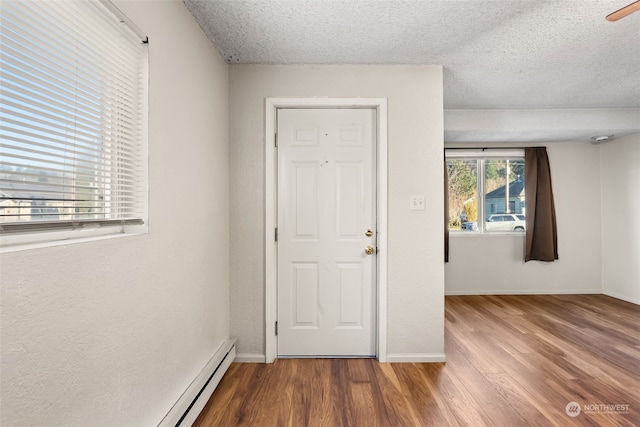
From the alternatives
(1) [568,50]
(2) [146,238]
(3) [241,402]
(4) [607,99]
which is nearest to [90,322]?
(2) [146,238]

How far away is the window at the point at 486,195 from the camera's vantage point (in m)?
4.68

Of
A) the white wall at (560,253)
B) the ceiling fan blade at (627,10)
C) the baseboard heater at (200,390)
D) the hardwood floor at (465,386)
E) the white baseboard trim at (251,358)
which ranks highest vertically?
the ceiling fan blade at (627,10)

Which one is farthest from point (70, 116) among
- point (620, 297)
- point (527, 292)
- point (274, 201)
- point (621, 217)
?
point (620, 297)

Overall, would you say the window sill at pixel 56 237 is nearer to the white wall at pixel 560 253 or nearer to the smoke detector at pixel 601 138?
the white wall at pixel 560 253

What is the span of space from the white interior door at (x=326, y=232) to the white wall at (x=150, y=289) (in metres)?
0.50

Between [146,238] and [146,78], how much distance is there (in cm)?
72

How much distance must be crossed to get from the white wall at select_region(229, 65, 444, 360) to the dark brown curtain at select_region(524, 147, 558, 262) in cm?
289

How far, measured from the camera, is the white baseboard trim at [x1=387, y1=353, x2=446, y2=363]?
2514 mm

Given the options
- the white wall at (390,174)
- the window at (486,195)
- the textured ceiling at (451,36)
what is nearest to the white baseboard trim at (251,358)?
the white wall at (390,174)

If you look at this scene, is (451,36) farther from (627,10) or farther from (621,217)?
(621,217)

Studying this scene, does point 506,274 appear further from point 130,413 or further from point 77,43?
point 77,43

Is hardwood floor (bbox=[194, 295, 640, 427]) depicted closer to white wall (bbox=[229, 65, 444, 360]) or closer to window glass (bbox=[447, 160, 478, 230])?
white wall (bbox=[229, 65, 444, 360])

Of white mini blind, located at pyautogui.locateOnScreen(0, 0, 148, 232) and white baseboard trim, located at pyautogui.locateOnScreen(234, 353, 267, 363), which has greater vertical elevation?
white mini blind, located at pyautogui.locateOnScreen(0, 0, 148, 232)

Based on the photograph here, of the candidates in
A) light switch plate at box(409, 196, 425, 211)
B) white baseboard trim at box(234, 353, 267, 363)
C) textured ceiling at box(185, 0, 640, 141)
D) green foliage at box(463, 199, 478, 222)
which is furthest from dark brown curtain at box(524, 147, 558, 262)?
white baseboard trim at box(234, 353, 267, 363)
